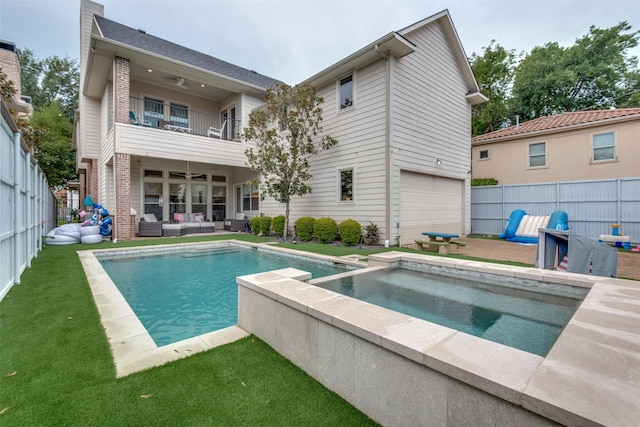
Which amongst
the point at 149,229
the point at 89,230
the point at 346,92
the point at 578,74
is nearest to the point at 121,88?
the point at 89,230

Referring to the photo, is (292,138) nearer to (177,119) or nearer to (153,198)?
(177,119)

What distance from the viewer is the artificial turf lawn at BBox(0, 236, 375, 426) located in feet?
5.84

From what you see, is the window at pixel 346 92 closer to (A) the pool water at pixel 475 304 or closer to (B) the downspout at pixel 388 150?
(B) the downspout at pixel 388 150

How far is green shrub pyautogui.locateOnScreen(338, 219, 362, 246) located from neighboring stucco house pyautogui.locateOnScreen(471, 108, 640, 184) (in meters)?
9.49

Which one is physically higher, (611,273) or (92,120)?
(92,120)

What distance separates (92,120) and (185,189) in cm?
542

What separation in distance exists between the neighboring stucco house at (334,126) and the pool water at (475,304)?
12.9 feet

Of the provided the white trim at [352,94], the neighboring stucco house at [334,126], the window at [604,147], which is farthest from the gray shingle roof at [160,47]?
the window at [604,147]

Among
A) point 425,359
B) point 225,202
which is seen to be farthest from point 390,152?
point 225,202

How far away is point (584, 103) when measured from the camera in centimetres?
1952

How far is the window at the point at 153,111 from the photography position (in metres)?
13.3

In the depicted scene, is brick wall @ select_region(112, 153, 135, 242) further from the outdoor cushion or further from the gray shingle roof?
the gray shingle roof

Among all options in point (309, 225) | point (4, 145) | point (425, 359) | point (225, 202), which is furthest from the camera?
point (225, 202)

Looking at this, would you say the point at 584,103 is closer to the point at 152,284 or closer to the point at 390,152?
the point at 390,152
